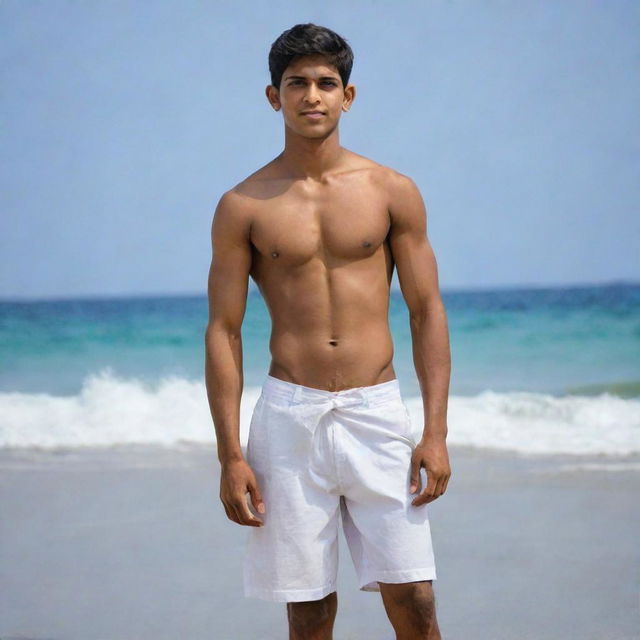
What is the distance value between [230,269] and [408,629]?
78 cm

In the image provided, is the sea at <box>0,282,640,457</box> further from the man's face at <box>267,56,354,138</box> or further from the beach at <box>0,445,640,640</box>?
the man's face at <box>267,56,354,138</box>

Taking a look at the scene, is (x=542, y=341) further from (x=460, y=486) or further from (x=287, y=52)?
(x=287, y=52)

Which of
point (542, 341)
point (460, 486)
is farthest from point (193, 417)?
point (542, 341)

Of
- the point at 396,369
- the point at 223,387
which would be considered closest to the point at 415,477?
the point at 223,387

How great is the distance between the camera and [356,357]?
6.53 feet

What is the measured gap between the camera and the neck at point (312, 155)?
2029 mm

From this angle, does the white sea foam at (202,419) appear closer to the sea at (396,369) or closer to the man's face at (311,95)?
the sea at (396,369)

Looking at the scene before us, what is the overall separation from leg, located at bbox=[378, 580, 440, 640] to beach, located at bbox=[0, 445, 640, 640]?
93 centimetres

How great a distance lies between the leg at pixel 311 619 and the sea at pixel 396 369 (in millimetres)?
3695

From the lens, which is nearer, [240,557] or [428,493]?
[428,493]

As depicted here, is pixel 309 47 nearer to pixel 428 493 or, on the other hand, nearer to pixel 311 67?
pixel 311 67

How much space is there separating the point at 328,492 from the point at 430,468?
8.1 inches

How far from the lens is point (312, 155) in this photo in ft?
6.68

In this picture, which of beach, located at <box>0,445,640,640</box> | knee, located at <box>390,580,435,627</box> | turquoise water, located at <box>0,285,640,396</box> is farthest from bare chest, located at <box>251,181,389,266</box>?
turquoise water, located at <box>0,285,640,396</box>
